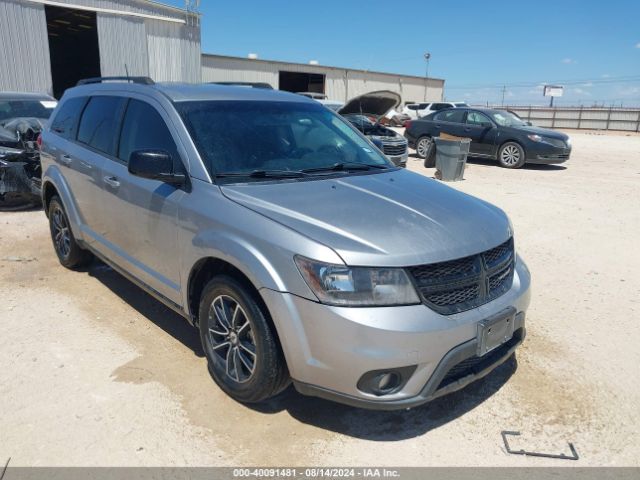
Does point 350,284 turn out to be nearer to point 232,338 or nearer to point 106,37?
point 232,338

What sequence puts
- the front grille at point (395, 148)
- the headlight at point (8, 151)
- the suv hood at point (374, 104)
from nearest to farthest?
the headlight at point (8, 151) → the suv hood at point (374, 104) → the front grille at point (395, 148)

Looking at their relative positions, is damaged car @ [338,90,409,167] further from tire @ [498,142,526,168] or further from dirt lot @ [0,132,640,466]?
dirt lot @ [0,132,640,466]

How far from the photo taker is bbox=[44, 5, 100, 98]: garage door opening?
74.2ft

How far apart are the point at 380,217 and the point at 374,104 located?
372 inches

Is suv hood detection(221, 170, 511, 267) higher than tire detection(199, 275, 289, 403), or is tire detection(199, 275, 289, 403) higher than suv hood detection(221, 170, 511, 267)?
suv hood detection(221, 170, 511, 267)

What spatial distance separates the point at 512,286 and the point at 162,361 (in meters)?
2.33

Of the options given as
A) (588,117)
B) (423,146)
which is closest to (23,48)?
(423,146)

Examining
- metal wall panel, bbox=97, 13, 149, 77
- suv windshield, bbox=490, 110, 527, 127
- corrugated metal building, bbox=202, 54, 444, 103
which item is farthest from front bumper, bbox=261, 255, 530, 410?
corrugated metal building, bbox=202, 54, 444, 103

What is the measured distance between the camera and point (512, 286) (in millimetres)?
3014

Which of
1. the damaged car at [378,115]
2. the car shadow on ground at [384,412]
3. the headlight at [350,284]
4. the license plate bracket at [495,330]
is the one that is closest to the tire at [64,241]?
the car shadow on ground at [384,412]

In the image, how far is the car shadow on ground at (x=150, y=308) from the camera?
3.85 meters

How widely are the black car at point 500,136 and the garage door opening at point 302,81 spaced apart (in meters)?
25.0

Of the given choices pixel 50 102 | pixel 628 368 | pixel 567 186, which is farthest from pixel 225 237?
pixel 567 186

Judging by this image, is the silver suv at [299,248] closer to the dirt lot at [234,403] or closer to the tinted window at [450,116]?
the dirt lot at [234,403]
